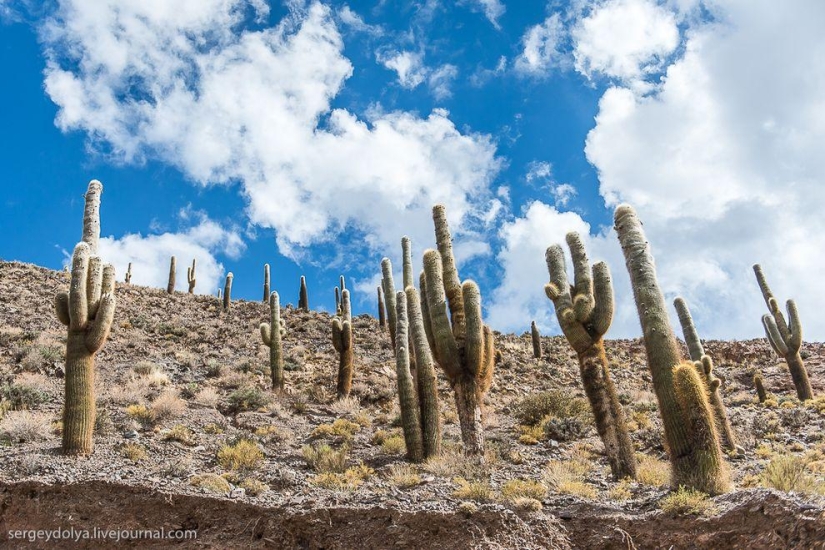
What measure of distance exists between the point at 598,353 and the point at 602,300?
3.47 ft

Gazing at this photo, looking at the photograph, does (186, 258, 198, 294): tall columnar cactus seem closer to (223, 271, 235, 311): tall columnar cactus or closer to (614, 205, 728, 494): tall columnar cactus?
(223, 271, 235, 311): tall columnar cactus

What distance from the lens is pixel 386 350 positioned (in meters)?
28.5

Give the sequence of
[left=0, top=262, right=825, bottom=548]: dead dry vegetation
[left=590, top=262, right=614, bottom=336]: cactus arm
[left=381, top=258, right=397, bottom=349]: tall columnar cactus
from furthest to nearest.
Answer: [left=381, top=258, right=397, bottom=349]: tall columnar cactus
[left=590, top=262, right=614, bottom=336]: cactus arm
[left=0, top=262, right=825, bottom=548]: dead dry vegetation

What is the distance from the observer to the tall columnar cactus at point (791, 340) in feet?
70.9

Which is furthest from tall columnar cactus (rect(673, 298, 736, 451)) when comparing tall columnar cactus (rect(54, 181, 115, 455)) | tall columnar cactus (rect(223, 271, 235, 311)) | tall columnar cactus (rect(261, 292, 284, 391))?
tall columnar cactus (rect(223, 271, 235, 311))

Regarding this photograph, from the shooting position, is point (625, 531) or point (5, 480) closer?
point (625, 531)

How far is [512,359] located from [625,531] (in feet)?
73.1

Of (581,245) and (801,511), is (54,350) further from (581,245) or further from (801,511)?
(801,511)

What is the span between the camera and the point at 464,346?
1318cm

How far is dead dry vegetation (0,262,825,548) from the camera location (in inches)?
343

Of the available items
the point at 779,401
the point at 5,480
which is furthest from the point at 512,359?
the point at 5,480

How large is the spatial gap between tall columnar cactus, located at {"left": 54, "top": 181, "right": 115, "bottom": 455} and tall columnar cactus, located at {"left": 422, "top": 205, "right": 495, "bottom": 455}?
21.6 feet

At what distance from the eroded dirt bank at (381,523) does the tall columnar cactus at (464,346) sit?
4120mm

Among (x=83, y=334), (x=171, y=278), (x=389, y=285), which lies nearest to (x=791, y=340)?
(x=389, y=285)
